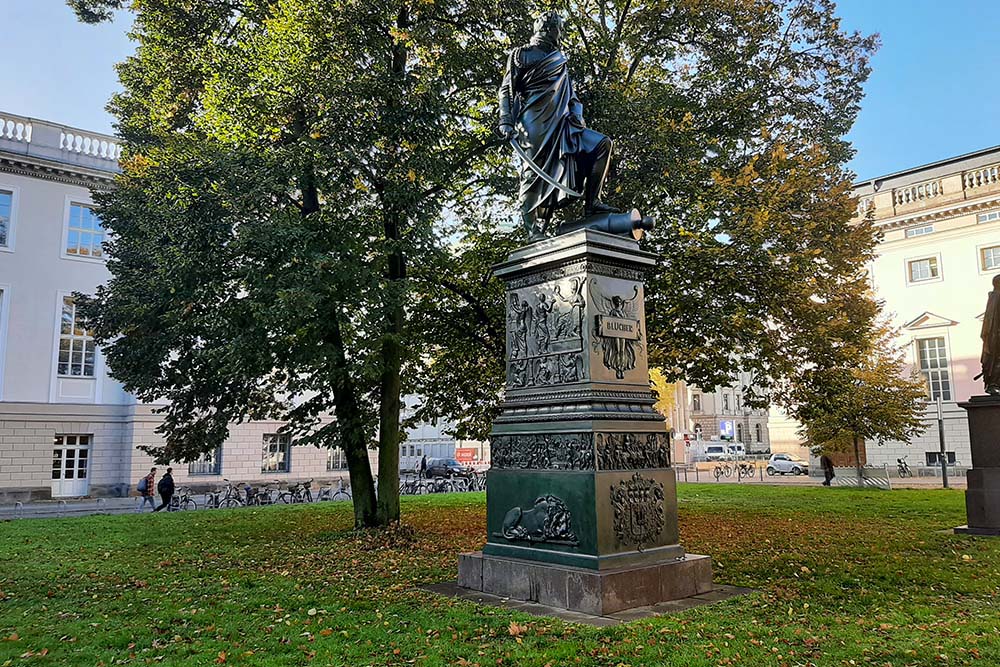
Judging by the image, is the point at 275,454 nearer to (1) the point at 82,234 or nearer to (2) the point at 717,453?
(1) the point at 82,234

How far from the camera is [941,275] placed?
37.3 meters

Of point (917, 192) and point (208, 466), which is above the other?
point (917, 192)

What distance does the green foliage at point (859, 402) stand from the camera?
15523mm

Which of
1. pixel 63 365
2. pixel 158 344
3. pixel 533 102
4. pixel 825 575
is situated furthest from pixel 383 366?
pixel 63 365

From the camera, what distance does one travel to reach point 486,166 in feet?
51.8

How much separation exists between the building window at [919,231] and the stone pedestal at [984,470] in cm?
2936

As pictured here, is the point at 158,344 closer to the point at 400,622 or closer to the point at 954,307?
the point at 400,622

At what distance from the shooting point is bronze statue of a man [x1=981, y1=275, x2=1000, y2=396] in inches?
496

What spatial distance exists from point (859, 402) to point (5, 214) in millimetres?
31035

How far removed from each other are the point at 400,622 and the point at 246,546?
714cm

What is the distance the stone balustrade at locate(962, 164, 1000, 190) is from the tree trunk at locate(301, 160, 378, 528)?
33901mm

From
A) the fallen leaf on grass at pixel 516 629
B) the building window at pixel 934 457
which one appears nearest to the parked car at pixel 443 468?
the building window at pixel 934 457

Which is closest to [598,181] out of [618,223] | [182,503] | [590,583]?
[618,223]

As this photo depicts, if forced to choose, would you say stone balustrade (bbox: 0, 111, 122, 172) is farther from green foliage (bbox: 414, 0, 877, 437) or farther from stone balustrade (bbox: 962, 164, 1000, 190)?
stone balustrade (bbox: 962, 164, 1000, 190)
